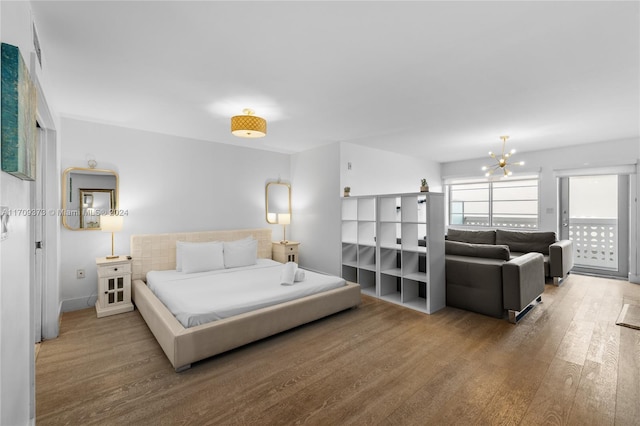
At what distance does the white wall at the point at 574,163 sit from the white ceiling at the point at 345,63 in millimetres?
1204

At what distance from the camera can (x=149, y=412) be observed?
183cm

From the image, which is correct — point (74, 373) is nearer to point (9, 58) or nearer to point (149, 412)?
point (149, 412)

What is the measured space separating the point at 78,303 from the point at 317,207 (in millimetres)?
3789

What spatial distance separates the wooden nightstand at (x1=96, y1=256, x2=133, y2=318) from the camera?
11.5ft

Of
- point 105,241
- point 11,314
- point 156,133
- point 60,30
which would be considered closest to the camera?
point 11,314

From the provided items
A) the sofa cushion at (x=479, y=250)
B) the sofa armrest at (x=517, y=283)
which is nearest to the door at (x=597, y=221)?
the sofa armrest at (x=517, y=283)

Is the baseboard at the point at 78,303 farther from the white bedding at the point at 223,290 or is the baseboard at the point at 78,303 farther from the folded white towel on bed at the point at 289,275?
the folded white towel on bed at the point at 289,275

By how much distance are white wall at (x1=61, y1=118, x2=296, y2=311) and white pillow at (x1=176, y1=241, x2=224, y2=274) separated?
2.00 ft

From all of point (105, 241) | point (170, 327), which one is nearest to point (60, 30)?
point (170, 327)

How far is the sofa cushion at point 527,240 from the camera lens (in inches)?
205

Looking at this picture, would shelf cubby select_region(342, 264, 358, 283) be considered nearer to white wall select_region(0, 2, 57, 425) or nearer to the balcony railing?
white wall select_region(0, 2, 57, 425)

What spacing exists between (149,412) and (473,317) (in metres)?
3.43

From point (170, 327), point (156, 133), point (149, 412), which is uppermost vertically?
point (156, 133)

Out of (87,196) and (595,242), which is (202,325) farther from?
(595,242)
